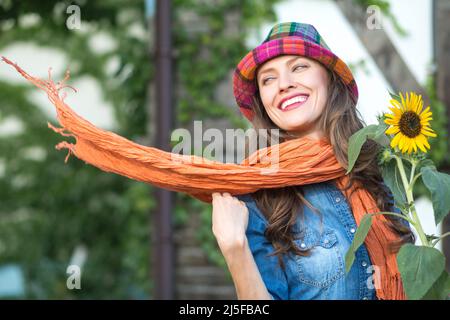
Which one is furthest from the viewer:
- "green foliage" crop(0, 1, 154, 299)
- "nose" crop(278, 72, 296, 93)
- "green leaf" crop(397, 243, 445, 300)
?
"green foliage" crop(0, 1, 154, 299)

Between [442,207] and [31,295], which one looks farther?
[31,295]

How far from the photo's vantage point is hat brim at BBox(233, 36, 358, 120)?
1562 millimetres

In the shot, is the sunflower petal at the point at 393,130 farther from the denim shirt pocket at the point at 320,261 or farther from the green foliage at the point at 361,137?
the denim shirt pocket at the point at 320,261

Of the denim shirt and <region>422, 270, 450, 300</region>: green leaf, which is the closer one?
<region>422, 270, 450, 300</region>: green leaf

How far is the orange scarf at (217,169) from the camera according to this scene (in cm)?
148

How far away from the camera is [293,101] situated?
1.59 meters

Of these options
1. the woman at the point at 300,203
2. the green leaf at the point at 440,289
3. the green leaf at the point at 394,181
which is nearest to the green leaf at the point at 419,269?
the green leaf at the point at 440,289

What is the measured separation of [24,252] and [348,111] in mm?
5480

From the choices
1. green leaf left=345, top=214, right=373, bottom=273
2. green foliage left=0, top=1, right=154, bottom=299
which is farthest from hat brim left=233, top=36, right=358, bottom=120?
green foliage left=0, top=1, right=154, bottom=299

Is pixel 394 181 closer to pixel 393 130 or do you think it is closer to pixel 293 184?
pixel 393 130

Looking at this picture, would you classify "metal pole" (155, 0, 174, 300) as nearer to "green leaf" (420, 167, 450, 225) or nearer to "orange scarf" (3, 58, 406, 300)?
"orange scarf" (3, 58, 406, 300)

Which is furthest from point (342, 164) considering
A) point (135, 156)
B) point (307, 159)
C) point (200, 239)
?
point (200, 239)

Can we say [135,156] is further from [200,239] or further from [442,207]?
[200,239]

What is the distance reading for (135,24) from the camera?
620 cm
